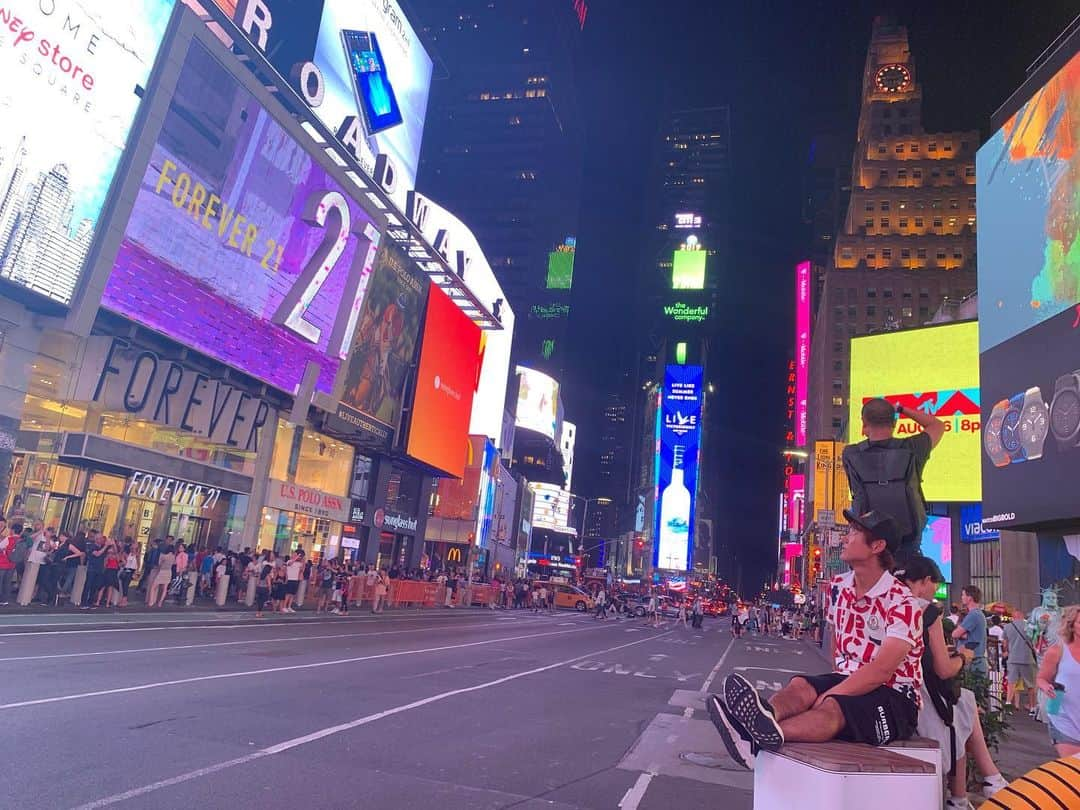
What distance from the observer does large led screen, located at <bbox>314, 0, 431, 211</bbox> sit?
31188 millimetres

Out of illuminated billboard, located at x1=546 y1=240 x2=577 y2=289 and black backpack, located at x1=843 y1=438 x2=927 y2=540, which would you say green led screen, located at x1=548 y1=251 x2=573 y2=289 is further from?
A: black backpack, located at x1=843 y1=438 x2=927 y2=540

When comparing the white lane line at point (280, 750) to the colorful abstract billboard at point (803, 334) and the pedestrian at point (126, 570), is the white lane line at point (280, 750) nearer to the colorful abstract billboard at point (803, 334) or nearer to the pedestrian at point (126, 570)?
the pedestrian at point (126, 570)

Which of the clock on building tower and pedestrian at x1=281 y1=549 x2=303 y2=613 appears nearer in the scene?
pedestrian at x1=281 y1=549 x2=303 y2=613

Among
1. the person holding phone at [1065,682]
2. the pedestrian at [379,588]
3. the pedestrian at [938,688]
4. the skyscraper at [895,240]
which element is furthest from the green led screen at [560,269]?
the pedestrian at [938,688]

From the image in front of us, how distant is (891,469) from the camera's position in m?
5.03

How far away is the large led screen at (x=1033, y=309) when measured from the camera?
1736 cm

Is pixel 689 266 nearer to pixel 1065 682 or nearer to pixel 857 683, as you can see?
pixel 1065 682

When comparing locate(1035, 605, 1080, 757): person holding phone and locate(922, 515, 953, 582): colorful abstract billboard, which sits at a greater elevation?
locate(922, 515, 953, 582): colorful abstract billboard

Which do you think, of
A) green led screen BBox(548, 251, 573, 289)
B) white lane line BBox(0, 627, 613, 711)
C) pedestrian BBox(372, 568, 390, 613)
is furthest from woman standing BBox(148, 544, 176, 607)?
green led screen BBox(548, 251, 573, 289)

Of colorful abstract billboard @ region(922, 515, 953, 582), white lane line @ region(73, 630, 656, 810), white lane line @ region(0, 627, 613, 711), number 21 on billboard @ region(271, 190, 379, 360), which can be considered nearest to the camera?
white lane line @ region(73, 630, 656, 810)

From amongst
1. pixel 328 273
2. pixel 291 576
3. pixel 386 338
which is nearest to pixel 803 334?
pixel 386 338

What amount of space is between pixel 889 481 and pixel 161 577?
21207mm

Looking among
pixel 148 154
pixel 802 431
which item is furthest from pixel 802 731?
pixel 802 431

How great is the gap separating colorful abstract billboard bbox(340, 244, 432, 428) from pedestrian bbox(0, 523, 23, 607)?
18.4 m
